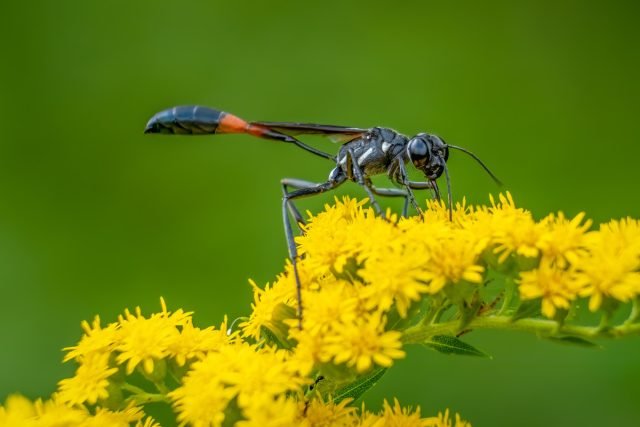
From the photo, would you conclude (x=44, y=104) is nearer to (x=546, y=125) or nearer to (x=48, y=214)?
(x=48, y=214)

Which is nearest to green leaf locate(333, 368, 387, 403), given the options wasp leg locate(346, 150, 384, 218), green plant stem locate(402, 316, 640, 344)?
green plant stem locate(402, 316, 640, 344)

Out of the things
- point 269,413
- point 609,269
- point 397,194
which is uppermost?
point 397,194

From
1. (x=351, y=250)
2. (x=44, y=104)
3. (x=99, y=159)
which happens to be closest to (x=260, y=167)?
(x=99, y=159)

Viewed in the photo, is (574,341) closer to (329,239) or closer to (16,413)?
(329,239)

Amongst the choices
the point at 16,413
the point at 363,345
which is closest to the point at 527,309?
the point at 363,345

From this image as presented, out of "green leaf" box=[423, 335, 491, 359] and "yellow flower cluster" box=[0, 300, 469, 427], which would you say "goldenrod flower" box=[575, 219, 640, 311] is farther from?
"yellow flower cluster" box=[0, 300, 469, 427]


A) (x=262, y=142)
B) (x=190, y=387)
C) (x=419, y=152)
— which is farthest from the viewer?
(x=262, y=142)
